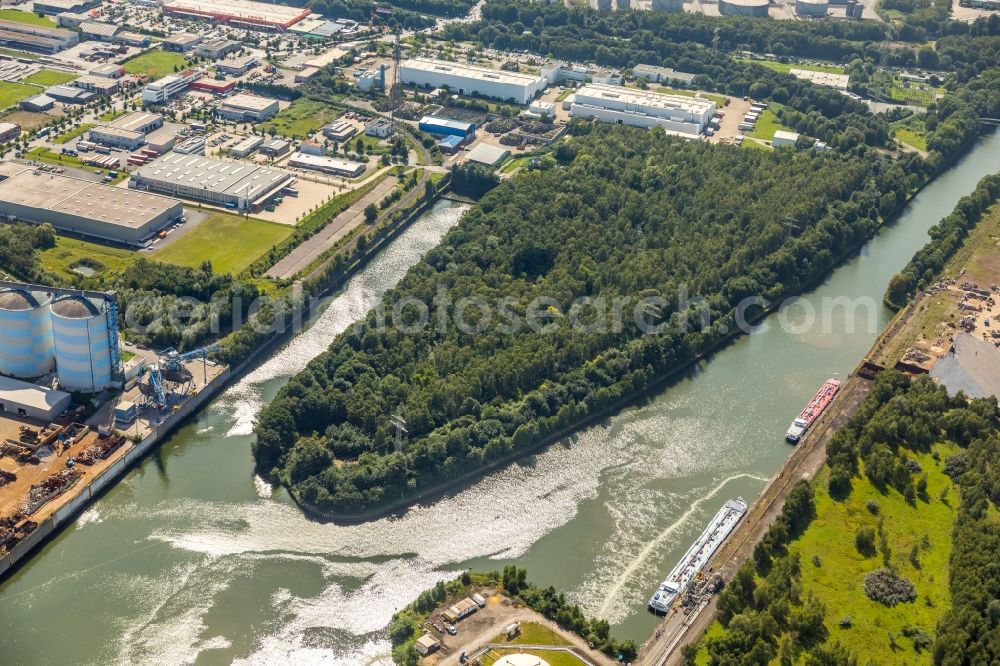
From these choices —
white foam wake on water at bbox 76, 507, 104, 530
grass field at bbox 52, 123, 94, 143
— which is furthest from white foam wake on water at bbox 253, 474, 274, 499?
grass field at bbox 52, 123, 94, 143

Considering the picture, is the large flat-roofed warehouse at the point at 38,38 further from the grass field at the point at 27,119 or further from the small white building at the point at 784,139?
the small white building at the point at 784,139

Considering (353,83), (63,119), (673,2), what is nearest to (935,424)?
(353,83)

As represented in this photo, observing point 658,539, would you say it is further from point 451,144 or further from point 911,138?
point 911,138

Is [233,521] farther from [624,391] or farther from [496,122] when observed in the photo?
[496,122]

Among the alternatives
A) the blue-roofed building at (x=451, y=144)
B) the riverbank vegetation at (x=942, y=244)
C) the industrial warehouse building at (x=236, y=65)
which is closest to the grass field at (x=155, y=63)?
the industrial warehouse building at (x=236, y=65)

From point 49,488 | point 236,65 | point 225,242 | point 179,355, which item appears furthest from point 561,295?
point 236,65

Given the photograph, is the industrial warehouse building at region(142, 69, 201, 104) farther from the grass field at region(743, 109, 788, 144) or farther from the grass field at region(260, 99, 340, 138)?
the grass field at region(743, 109, 788, 144)
